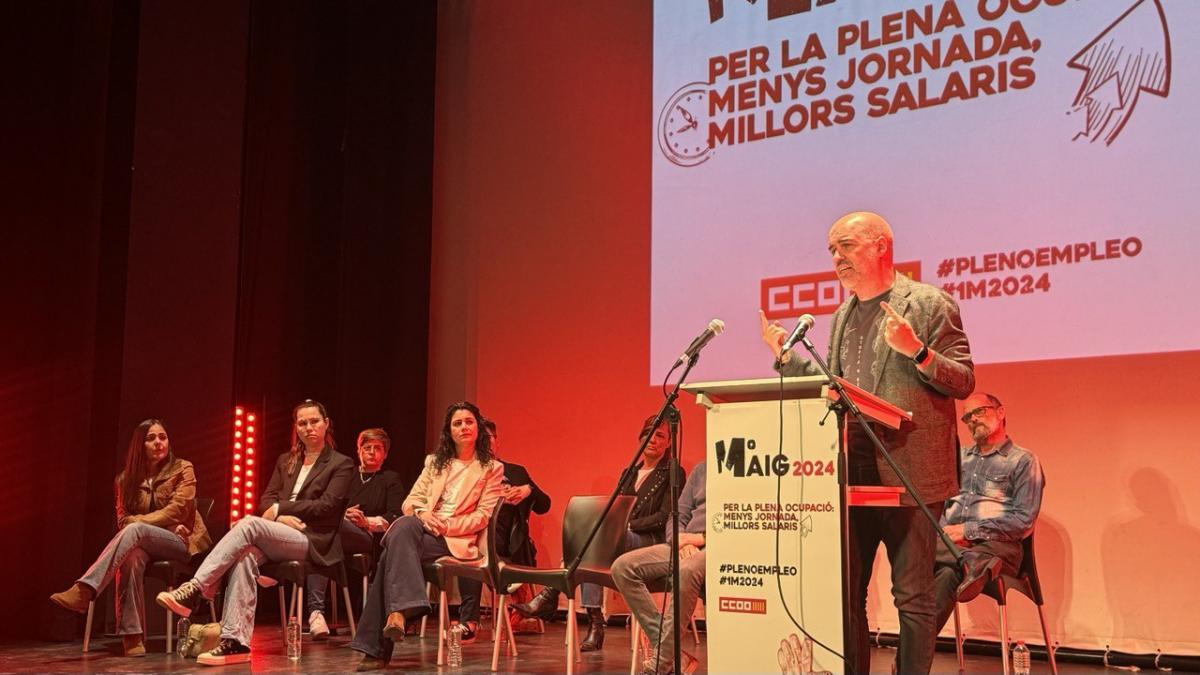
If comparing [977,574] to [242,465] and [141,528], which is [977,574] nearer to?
[141,528]

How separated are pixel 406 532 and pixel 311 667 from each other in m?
0.66

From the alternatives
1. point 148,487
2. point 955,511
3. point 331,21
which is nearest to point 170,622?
point 148,487

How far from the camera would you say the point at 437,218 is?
7984 millimetres

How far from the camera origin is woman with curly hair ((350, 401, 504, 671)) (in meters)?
4.83

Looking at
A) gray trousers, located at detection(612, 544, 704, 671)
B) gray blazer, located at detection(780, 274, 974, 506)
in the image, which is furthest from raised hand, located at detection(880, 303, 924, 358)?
gray trousers, located at detection(612, 544, 704, 671)

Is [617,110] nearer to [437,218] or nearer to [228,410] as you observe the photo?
[437,218]

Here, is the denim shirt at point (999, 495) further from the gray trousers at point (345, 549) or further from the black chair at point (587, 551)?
the gray trousers at point (345, 549)

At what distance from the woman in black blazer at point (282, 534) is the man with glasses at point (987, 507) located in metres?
2.81

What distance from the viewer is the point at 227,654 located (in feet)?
16.8

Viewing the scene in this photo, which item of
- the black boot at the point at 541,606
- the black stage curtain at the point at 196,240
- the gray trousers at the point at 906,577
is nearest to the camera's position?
the gray trousers at the point at 906,577

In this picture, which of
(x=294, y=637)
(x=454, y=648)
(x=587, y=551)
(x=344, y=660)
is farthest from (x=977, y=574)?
(x=294, y=637)

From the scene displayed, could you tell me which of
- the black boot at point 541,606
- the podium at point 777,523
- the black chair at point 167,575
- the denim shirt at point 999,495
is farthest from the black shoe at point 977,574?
the black chair at point 167,575

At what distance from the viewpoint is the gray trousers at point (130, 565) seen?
541 centimetres

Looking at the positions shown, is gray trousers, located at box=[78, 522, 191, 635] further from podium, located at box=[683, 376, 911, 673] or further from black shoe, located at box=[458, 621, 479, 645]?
podium, located at box=[683, 376, 911, 673]
